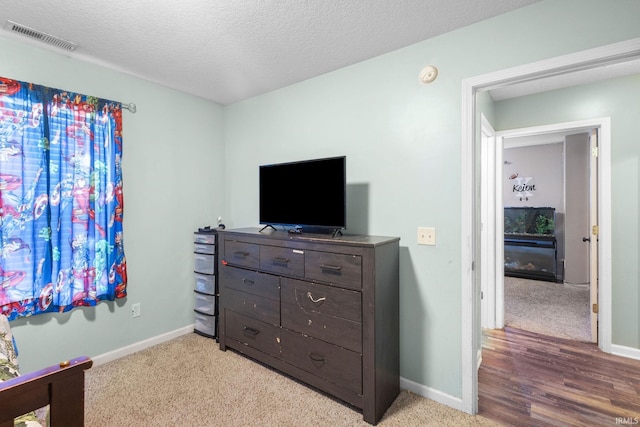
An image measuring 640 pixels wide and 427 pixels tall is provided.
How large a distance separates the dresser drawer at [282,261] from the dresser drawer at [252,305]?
26 centimetres

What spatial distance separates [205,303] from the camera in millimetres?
2959

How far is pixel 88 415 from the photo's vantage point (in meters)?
1.85

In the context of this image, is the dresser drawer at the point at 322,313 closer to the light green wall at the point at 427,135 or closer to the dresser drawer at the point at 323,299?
the dresser drawer at the point at 323,299

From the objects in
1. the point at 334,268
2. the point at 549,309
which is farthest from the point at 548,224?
the point at 334,268

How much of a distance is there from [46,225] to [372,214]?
7.97 ft

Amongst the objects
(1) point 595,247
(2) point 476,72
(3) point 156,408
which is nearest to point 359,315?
(3) point 156,408

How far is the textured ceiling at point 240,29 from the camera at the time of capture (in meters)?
1.71

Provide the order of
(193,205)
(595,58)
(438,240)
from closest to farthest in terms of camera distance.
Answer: (595,58), (438,240), (193,205)

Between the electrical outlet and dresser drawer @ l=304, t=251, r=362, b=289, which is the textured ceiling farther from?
the electrical outlet

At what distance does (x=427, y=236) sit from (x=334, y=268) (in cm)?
70

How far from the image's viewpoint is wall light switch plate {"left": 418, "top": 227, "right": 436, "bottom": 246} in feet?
6.73

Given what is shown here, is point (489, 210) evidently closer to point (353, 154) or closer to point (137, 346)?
point (353, 154)

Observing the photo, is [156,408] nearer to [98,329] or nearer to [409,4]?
[98,329]

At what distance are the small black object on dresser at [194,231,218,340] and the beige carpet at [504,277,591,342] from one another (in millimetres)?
3214
